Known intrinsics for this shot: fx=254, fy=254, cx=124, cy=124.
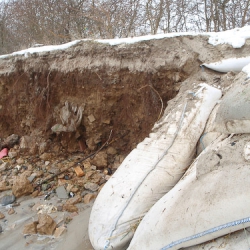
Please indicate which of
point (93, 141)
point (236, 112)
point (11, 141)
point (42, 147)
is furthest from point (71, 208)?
point (11, 141)

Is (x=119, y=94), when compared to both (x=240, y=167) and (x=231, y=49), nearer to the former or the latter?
(x=231, y=49)

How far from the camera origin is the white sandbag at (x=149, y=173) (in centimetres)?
158

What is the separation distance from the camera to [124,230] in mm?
1561

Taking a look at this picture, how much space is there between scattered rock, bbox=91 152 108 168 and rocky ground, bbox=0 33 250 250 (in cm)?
1

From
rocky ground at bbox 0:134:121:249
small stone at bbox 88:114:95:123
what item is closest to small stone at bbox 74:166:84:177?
rocky ground at bbox 0:134:121:249

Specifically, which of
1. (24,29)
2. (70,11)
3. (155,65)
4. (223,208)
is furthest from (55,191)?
(24,29)

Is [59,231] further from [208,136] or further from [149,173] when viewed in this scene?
[208,136]

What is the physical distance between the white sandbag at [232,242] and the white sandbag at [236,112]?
0.55 metres

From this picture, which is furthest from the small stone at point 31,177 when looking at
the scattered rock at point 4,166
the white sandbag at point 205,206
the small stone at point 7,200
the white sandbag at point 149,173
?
the white sandbag at point 205,206

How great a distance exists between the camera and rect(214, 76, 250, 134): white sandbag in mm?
1372

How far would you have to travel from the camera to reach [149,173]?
5.78 feet

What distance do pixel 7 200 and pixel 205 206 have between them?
2.22m

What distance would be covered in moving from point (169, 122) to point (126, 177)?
60cm

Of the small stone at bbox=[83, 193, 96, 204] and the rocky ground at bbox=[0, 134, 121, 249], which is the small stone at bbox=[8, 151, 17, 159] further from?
the small stone at bbox=[83, 193, 96, 204]
